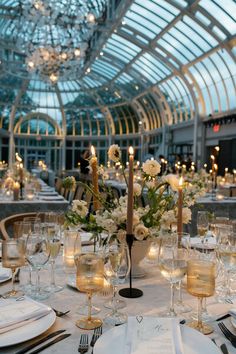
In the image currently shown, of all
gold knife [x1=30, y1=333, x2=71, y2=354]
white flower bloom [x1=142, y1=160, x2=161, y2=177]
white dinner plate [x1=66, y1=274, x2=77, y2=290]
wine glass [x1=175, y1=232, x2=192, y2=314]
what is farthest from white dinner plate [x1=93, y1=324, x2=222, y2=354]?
white flower bloom [x1=142, y1=160, x2=161, y2=177]

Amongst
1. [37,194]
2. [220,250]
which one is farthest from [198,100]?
[220,250]

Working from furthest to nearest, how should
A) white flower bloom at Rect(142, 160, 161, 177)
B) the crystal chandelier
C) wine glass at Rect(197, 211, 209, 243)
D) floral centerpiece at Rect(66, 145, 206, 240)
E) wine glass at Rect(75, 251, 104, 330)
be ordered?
the crystal chandelier < wine glass at Rect(197, 211, 209, 243) < white flower bloom at Rect(142, 160, 161, 177) < floral centerpiece at Rect(66, 145, 206, 240) < wine glass at Rect(75, 251, 104, 330)

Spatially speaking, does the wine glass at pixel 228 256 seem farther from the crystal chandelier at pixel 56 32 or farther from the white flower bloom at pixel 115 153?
the crystal chandelier at pixel 56 32

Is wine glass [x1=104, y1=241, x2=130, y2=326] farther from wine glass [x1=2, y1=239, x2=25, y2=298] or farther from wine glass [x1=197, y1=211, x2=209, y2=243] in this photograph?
wine glass [x1=197, y1=211, x2=209, y2=243]

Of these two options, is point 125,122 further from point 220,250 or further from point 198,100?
point 220,250

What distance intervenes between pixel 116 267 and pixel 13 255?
483 millimetres

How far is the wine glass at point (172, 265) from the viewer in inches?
56.5

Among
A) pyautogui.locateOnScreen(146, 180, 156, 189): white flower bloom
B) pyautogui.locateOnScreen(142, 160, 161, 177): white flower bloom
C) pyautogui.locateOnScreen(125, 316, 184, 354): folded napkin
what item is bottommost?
pyautogui.locateOnScreen(125, 316, 184, 354): folded napkin

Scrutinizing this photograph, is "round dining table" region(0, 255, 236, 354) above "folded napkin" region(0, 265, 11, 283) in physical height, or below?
below

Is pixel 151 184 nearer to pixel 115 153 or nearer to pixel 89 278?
pixel 115 153

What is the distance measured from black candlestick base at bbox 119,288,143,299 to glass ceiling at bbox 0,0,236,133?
7.34 meters

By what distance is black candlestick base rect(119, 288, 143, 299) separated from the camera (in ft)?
5.41

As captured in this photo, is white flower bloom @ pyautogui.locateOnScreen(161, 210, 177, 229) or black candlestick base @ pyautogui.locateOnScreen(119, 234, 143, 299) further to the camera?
white flower bloom @ pyautogui.locateOnScreen(161, 210, 177, 229)

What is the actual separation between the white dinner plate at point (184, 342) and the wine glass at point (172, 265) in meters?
0.22
